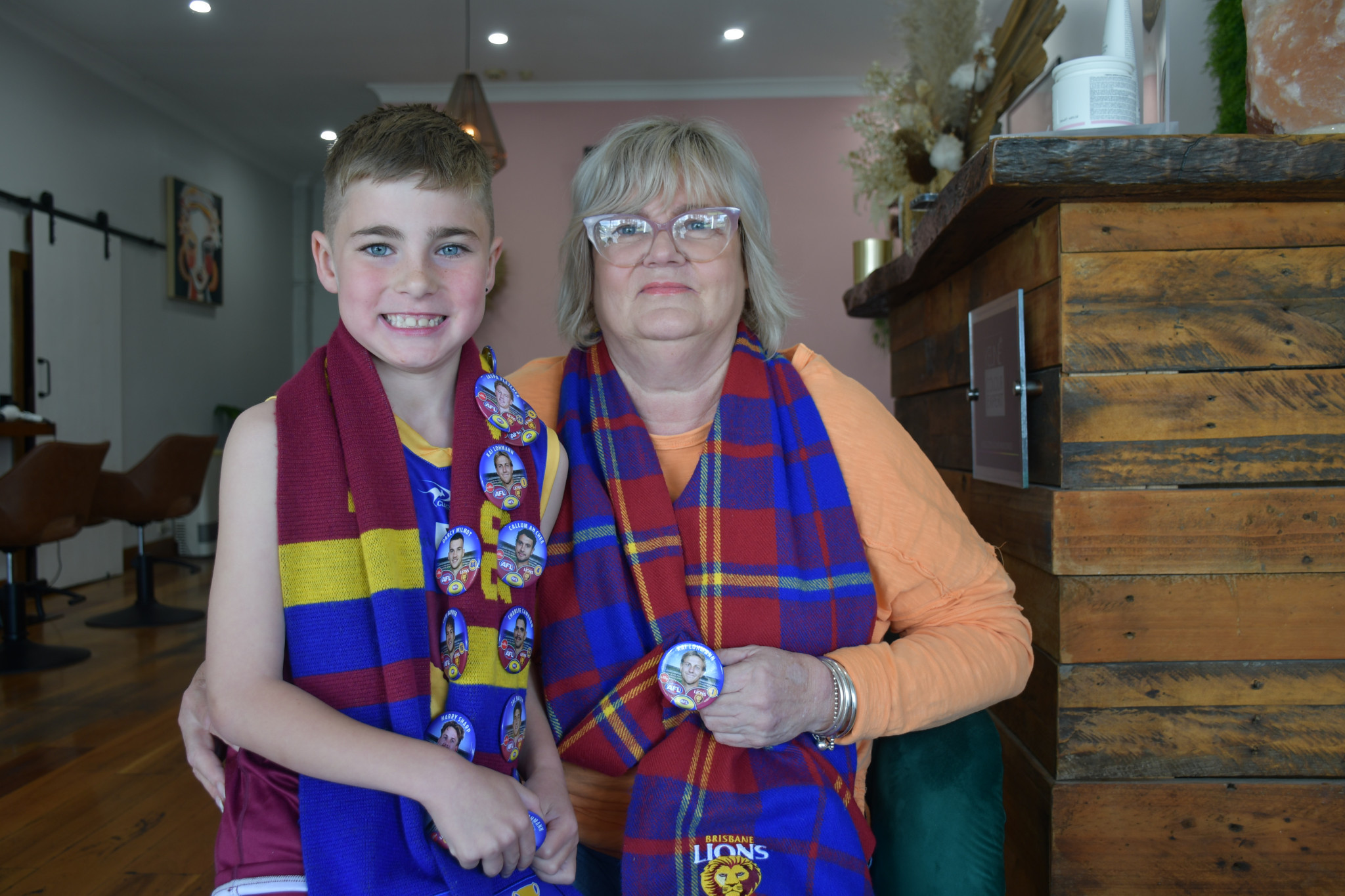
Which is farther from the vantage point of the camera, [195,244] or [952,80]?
[195,244]

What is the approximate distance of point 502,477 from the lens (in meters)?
1.15

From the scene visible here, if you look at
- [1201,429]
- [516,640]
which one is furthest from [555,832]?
[1201,429]

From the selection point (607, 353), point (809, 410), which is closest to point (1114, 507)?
point (809, 410)

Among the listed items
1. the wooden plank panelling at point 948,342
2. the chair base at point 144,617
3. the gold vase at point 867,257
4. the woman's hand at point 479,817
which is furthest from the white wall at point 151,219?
the woman's hand at point 479,817

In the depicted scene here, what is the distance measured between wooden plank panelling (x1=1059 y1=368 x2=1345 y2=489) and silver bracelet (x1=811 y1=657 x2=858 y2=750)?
48 cm

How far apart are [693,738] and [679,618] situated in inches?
6.5

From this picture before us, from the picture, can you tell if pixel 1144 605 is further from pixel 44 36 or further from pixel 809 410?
pixel 44 36

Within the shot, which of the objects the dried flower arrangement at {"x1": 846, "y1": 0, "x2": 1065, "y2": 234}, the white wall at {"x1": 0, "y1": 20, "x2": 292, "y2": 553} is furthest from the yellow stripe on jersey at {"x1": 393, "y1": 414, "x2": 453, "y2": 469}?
the white wall at {"x1": 0, "y1": 20, "x2": 292, "y2": 553}

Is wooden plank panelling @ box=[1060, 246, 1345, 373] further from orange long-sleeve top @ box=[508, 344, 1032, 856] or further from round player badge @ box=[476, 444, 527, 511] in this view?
round player badge @ box=[476, 444, 527, 511]

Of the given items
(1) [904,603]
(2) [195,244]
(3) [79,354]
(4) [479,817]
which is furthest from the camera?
(2) [195,244]

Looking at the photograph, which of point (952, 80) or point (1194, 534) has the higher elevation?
point (952, 80)

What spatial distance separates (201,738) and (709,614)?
2.28 ft

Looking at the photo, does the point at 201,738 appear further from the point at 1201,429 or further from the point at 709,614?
the point at 1201,429

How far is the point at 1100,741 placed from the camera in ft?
4.49
